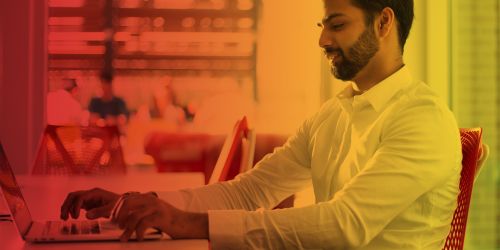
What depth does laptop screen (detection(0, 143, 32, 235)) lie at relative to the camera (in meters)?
1.15

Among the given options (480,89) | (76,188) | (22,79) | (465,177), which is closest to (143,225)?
(465,177)

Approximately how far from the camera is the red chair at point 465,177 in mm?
1495

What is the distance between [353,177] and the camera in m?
1.38

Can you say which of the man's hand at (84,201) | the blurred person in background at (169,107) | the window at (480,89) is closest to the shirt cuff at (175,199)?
the man's hand at (84,201)

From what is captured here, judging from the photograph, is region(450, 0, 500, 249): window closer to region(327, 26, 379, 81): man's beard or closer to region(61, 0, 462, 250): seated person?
region(61, 0, 462, 250): seated person

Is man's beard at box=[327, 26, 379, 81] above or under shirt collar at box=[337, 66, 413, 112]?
above

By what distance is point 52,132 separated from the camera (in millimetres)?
3389

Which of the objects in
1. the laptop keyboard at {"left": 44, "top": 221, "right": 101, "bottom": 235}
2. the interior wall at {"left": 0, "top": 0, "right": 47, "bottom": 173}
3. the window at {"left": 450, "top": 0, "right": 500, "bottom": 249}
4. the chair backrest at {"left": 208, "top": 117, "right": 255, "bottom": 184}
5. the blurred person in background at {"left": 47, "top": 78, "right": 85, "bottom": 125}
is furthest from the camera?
the blurred person in background at {"left": 47, "top": 78, "right": 85, "bottom": 125}

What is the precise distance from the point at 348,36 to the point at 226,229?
627mm

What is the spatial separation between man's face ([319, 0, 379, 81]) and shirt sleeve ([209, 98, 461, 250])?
0.82 feet

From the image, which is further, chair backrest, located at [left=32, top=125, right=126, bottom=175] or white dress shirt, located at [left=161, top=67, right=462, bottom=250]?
chair backrest, located at [left=32, top=125, right=126, bottom=175]

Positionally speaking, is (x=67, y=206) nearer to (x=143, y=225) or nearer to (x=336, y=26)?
(x=143, y=225)

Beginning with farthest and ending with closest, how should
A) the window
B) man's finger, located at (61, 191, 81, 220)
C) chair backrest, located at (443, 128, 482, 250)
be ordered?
the window → chair backrest, located at (443, 128, 482, 250) → man's finger, located at (61, 191, 81, 220)

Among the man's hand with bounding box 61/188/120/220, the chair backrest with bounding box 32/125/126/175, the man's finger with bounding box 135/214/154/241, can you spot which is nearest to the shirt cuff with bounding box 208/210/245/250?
the man's finger with bounding box 135/214/154/241
